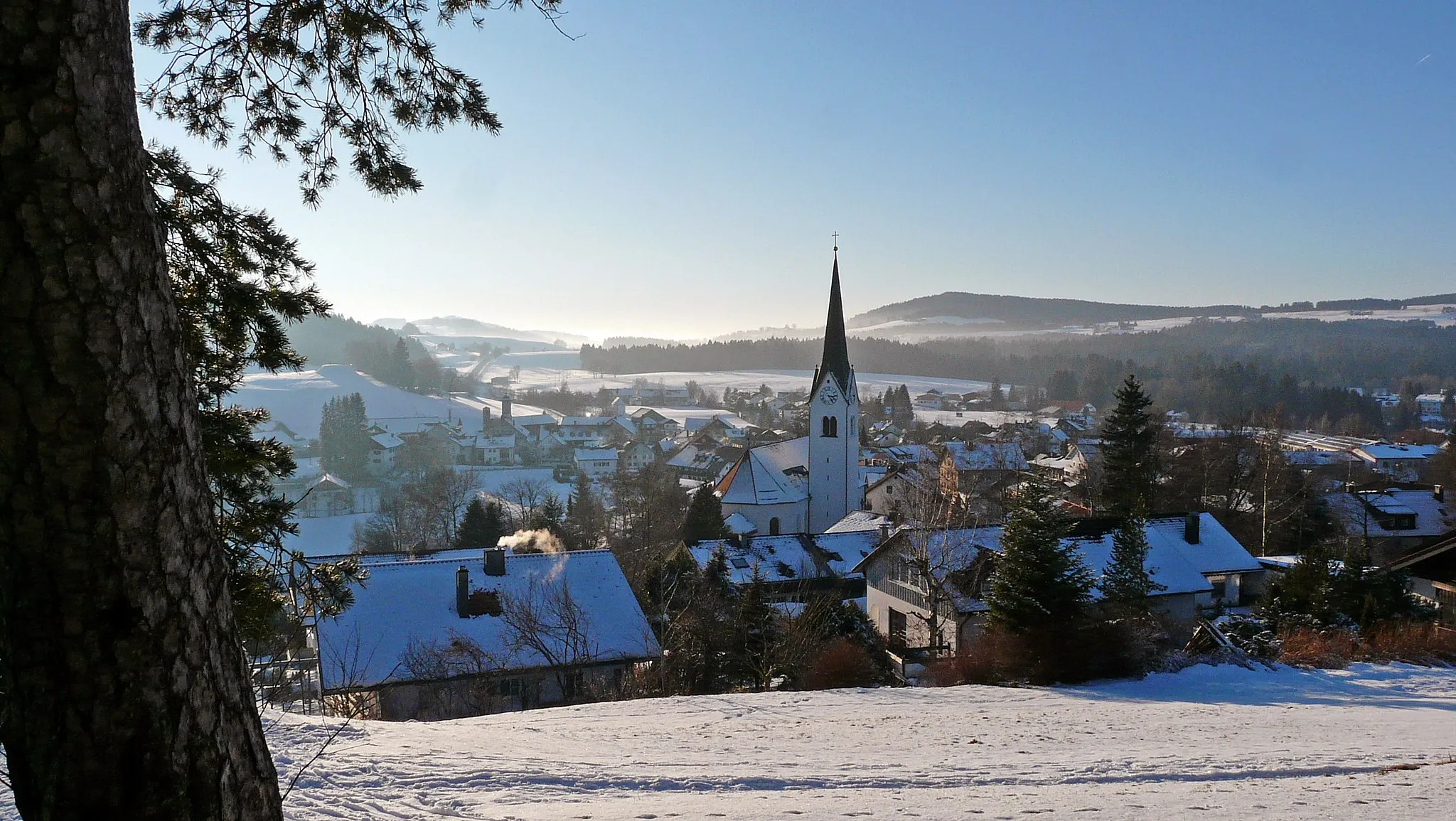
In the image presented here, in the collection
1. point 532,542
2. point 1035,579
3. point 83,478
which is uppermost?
point 83,478

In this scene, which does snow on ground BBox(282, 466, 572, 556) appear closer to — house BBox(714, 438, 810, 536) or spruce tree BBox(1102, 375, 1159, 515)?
house BBox(714, 438, 810, 536)

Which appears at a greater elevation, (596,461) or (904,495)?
(904,495)

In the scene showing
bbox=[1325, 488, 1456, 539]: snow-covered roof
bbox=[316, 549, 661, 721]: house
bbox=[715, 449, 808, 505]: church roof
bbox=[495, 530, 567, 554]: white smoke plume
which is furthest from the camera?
bbox=[715, 449, 808, 505]: church roof

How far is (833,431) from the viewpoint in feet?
164

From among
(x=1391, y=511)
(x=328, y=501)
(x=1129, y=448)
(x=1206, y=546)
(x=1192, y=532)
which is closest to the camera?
(x=1206, y=546)

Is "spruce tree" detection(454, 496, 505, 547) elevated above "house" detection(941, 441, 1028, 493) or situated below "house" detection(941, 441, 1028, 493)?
below

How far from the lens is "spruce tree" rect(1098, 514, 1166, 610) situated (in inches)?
867

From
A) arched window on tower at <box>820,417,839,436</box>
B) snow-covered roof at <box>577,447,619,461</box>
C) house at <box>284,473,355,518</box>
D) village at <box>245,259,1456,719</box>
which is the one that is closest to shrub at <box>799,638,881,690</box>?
village at <box>245,259,1456,719</box>

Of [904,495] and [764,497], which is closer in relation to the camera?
[904,495]

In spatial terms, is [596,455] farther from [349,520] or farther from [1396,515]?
[1396,515]

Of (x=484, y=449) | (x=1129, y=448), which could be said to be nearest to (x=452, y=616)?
(x=1129, y=448)

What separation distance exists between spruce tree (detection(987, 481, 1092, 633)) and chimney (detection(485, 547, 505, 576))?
1342 centimetres

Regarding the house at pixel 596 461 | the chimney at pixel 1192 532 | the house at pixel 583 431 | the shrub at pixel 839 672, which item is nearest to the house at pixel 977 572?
the chimney at pixel 1192 532

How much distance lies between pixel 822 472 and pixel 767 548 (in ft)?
51.0
